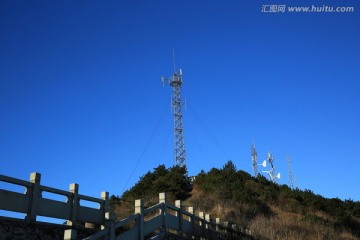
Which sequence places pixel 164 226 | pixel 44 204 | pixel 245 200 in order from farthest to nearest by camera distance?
pixel 245 200 → pixel 164 226 → pixel 44 204

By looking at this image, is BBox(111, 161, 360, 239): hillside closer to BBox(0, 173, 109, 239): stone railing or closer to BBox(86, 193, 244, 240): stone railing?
BBox(86, 193, 244, 240): stone railing

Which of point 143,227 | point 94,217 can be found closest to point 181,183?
point 94,217

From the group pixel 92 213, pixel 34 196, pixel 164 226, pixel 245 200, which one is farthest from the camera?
pixel 245 200

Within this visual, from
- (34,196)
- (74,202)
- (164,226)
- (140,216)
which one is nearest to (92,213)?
(74,202)

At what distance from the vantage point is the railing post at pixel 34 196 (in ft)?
34.0

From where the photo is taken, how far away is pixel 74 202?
39.4ft

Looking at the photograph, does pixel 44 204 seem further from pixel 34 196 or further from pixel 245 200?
pixel 245 200

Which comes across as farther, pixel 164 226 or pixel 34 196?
pixel 164 226

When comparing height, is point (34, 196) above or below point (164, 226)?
above

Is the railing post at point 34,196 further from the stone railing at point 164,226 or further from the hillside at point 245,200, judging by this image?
the hillside at point 245,200

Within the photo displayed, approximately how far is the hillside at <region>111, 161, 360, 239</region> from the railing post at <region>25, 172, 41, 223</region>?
12528mm

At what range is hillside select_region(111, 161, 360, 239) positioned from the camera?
83.8 ft

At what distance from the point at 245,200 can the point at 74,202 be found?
58.3 feet

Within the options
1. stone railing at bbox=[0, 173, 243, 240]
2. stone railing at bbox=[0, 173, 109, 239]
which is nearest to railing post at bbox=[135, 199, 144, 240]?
stone railing at bbox=[0, 173, 243, 240]
